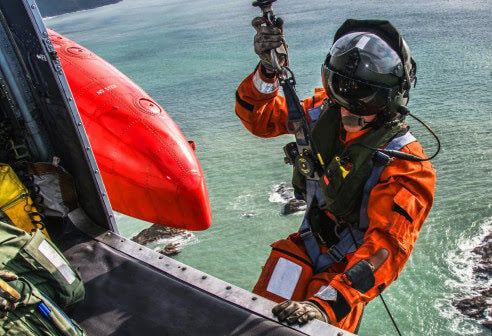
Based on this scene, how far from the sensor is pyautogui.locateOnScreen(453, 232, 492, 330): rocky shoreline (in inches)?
193

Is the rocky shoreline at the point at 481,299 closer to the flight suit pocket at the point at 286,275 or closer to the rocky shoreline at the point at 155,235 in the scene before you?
the flight suit pocket at the point at 286,275

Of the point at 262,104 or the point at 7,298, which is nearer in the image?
the point at 7,298

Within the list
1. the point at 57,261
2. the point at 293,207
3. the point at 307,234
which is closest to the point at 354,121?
the point at 307,234

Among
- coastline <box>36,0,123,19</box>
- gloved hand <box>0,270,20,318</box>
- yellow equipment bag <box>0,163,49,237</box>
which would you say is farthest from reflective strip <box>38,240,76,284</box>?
coastline <box>36,0,123,19</box>

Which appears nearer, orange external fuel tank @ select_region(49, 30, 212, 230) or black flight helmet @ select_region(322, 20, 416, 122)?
black flight helmet @ select_region(322, 20, 416, 122)

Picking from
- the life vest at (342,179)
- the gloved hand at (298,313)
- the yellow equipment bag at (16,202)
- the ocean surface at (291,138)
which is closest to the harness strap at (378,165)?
the life vest at (342,179)

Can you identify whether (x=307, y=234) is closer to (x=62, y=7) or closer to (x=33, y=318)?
(x=33, y=318)

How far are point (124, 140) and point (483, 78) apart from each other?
8.57 metres

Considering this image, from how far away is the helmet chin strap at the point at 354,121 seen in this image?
2.65 meters

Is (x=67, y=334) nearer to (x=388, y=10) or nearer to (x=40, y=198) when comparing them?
(x=40, y=198)

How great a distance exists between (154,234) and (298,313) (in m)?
5.06

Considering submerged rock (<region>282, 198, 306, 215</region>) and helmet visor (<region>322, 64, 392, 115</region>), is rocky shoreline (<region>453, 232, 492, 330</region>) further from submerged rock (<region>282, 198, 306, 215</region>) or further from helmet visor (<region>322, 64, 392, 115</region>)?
helmet visor (<region>322, 64, 392, 115</region>)

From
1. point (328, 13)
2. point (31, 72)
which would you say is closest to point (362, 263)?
point (31, 72)

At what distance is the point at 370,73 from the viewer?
8.29 feet
